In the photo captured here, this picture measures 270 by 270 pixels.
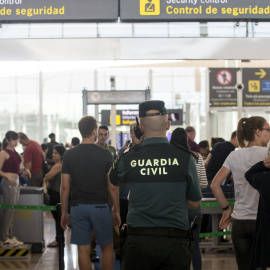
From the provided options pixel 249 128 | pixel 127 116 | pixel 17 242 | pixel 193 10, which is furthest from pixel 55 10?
pixel 127 116

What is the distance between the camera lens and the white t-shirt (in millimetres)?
4770

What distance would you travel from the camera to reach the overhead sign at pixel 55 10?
862cm

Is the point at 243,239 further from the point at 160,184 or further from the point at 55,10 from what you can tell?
the point at 55,10

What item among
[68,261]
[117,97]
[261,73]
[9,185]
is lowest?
[68,261]

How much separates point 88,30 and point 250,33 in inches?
102

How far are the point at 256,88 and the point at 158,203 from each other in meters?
15.3

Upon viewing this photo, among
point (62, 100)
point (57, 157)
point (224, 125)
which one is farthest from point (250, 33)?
point (62, 100)

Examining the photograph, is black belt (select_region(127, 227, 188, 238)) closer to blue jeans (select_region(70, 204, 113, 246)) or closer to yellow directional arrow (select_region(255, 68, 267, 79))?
blue jeans (select_region(70, 204, 113, 246))

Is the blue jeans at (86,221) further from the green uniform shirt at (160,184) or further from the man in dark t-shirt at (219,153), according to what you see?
the man in dark t-shirt at (219,153)

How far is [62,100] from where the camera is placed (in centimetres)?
2408

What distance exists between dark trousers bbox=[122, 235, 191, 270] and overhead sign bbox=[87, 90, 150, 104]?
10.6 meters

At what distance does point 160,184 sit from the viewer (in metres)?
3.55

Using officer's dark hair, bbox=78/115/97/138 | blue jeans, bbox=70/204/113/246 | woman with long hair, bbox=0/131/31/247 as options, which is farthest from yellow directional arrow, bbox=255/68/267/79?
blue jeans, bbox=70/204/113/246

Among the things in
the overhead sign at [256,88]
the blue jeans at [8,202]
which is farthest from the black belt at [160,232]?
the overhead sign at [256,88]
